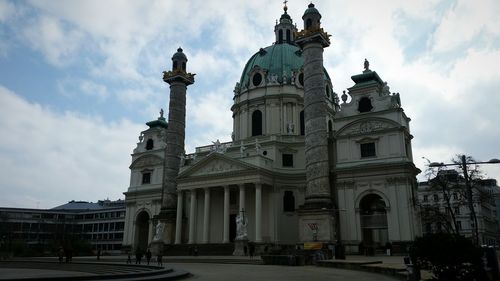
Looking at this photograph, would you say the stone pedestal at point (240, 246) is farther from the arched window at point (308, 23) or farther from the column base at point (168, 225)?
the arched window at point (308, 23)

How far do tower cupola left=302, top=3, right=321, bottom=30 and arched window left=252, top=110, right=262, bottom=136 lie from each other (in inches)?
616

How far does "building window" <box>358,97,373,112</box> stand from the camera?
43438mm

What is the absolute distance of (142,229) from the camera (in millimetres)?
57875

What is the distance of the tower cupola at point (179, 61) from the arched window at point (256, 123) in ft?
33.7

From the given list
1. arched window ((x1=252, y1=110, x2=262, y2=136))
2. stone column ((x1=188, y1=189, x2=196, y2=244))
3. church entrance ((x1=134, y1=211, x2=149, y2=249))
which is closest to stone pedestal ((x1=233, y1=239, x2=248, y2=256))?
stone column ((x1=188, y1=189, x2=196, y2=244))

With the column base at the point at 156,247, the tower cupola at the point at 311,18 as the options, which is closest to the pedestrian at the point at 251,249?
the column base at the point at 156,247

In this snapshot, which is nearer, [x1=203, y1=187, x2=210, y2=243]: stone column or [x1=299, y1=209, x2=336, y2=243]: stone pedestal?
[x1=299, y1=209, x2=336, y2=243]: stone pedestal

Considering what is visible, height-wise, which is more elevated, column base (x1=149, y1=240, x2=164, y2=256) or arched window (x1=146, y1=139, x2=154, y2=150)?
arched window (x1=146, y1=139, x2=154, y2=150)

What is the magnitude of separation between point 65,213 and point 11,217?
10.8 metres

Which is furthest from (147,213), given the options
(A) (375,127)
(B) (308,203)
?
(A) (375,127)

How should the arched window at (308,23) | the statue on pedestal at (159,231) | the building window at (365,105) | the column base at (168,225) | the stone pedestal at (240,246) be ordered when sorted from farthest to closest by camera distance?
the column base at (168,225)
the statue on pedestal at (159,231)
the building window at (365,105)
the arched window at (308,23)
the stone pedestal at (240,246)

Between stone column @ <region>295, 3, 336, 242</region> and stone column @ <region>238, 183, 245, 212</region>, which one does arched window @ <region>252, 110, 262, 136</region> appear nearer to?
stone column @ <region>238, 183, 245, 212</region>

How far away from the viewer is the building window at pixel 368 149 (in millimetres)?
42094

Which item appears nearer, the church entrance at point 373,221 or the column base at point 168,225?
the church entrance at point 373,221
